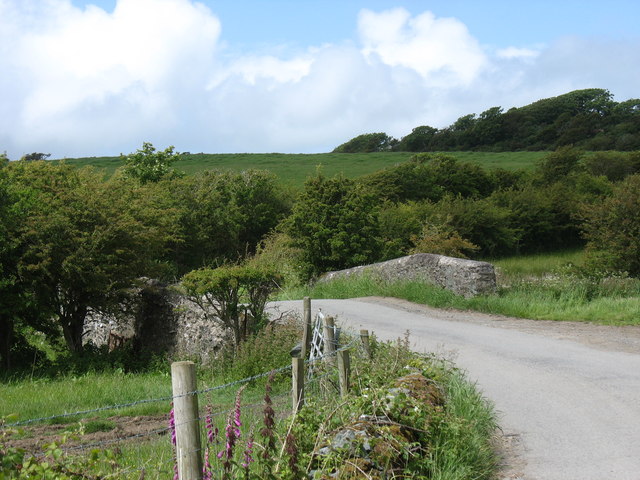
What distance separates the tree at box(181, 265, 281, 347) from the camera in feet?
41.1

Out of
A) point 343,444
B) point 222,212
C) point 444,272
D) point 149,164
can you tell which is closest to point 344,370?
point 343,444

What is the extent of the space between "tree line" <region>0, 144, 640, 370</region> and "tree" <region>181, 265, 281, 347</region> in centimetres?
4

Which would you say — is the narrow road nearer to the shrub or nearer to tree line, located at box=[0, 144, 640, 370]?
tree line, located at box=[0, 144, 640, 370]

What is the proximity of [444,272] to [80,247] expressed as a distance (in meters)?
9.78

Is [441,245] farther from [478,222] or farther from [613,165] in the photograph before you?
[613,165]

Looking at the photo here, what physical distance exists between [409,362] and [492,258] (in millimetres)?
28976

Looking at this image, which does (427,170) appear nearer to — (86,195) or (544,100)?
(86,195)

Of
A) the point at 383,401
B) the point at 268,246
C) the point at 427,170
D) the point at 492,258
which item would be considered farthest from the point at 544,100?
the point at 383,401

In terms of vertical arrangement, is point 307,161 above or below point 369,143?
below


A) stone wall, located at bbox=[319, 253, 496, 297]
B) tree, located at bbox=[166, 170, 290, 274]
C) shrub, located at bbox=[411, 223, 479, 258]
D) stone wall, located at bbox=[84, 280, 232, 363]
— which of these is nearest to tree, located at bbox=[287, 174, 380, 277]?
shrub, located at bbox=[411, 223, 479, 258]

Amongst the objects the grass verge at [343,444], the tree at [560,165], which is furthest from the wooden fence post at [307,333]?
the tree at [560,165]

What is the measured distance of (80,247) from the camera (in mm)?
14195

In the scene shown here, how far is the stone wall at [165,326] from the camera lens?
13.6 metres

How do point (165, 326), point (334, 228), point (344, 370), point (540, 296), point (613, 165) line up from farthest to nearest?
1. point (613, 165)
2. point (334, 228)
3. point (540, 296)
4. point (165, 326)
5. point (344, 370)
